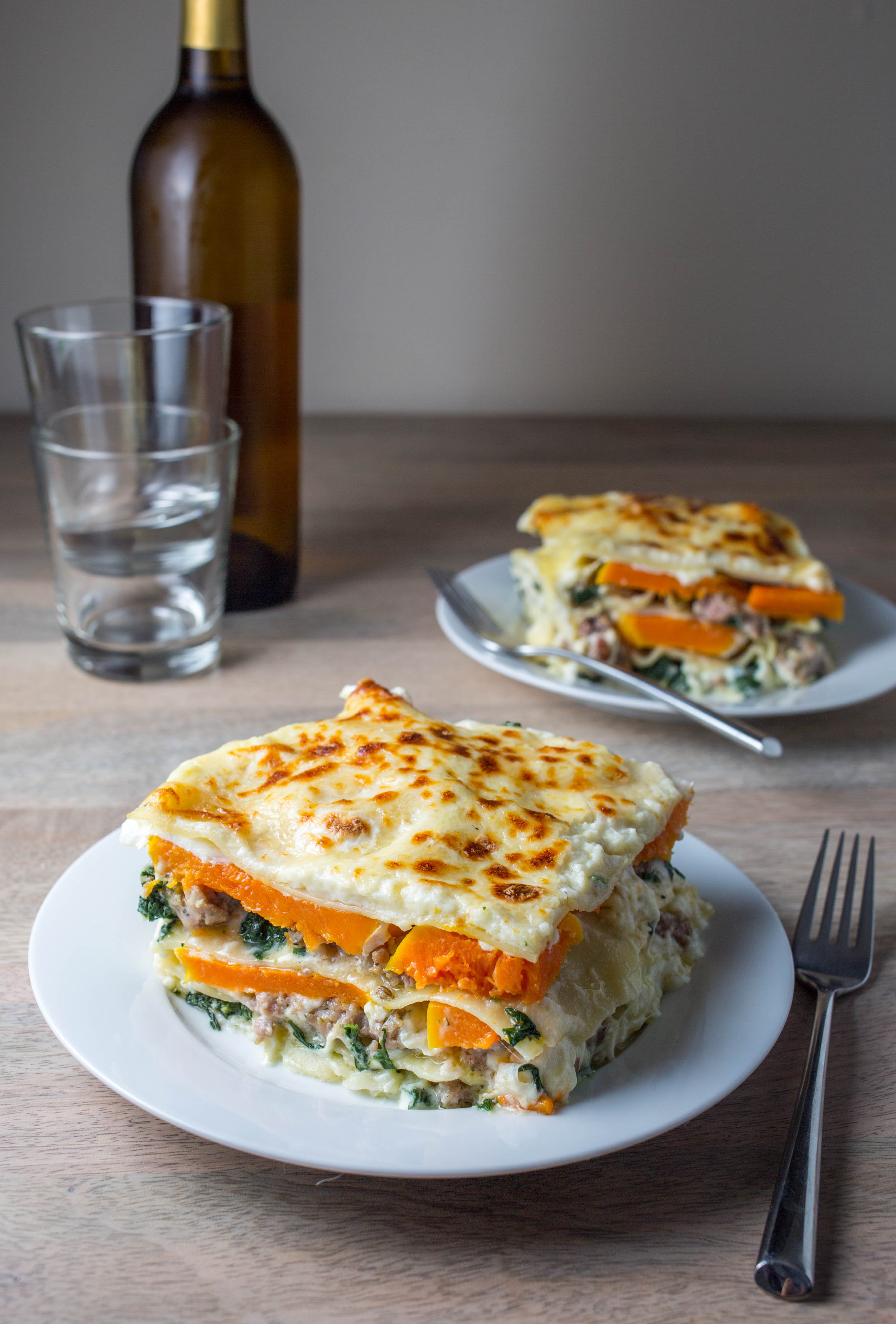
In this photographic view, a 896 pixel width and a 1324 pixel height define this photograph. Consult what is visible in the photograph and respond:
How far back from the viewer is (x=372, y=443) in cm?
338

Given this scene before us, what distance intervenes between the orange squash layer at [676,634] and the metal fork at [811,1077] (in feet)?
1.77

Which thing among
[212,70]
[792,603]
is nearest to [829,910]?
[792,603]

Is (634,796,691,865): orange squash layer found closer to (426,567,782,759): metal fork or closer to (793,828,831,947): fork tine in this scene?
(793,828,831,947): fork tine

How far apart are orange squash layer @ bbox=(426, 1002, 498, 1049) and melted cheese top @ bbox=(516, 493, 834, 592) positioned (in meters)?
1.15

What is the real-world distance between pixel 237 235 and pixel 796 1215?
177 cm

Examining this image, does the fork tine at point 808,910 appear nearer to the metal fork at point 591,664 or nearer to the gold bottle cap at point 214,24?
the metal fork at point 591,664

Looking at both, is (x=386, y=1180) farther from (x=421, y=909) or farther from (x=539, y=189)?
(x=539, y=189)

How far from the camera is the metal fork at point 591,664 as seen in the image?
Answer: 1.71 meters

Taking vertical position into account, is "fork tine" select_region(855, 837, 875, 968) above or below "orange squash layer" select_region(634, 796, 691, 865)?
below

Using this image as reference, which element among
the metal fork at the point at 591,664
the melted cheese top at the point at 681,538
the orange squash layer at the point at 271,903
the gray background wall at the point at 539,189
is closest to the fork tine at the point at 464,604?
the metal fork at the point at 591,664

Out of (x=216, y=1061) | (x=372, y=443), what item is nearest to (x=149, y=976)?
(x=216, y=1061)

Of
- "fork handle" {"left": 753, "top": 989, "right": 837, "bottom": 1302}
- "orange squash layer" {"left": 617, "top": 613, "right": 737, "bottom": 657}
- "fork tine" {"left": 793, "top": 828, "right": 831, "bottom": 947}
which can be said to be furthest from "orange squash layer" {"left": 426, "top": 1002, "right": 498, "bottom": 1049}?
"orange squash layer" {"left": 617, "top": 613, "right": 737, "bottom": 657}

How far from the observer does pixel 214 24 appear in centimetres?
206

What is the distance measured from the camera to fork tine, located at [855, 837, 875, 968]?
1.34 m
